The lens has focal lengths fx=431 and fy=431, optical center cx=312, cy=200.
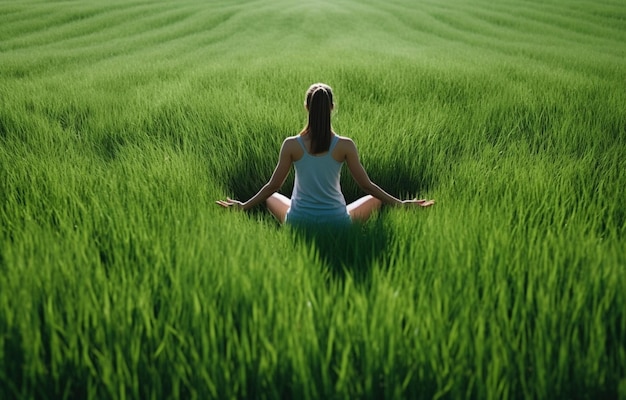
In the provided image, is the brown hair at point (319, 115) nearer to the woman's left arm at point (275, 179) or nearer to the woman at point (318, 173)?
the woman at point (318, 173)

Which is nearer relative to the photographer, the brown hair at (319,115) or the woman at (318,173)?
the brown hair at (319,115)

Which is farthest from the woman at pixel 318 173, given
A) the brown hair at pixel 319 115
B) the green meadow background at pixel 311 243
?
the green meadow background at pixel 311 243

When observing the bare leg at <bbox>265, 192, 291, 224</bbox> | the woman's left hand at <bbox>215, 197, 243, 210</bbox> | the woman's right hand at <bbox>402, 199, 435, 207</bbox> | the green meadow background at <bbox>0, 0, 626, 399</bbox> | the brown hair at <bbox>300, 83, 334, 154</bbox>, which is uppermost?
the brown hair at <bbox>300, 83, 334, 154</bbox>

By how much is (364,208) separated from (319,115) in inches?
25.7

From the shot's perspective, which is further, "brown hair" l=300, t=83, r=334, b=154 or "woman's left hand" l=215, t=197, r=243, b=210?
"woman's left hand" l=215, t=197, r=243, b=210

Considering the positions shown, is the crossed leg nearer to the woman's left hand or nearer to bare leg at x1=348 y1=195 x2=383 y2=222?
bare leg at x1=348 y1=195 x2=383 y2=222

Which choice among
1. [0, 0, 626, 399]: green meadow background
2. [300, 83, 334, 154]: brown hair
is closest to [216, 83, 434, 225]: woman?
[300, 83, 334, 154]: brown hair

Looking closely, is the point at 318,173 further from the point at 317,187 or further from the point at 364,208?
the point at 364,208

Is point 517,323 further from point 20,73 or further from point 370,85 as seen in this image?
point 20,73

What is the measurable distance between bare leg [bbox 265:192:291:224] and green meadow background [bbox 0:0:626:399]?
0.09 m

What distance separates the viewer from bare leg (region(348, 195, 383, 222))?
8.30 ft

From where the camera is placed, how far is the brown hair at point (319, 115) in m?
2.18

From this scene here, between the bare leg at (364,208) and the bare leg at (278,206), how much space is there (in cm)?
38

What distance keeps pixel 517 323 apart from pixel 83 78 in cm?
592
